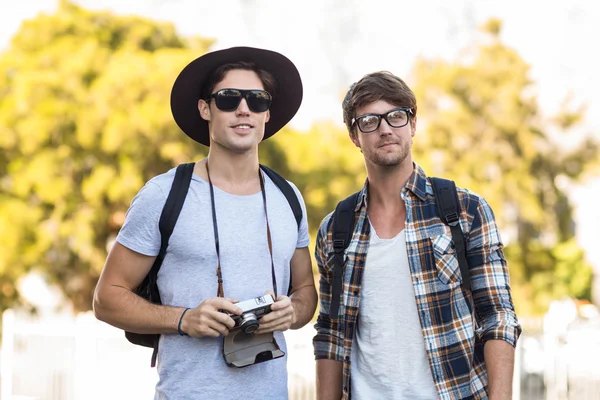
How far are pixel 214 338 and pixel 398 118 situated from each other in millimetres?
1139

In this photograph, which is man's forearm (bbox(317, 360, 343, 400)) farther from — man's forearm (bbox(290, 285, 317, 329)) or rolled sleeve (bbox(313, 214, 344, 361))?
man's forearm (bbox(290, 285, 317, 329))

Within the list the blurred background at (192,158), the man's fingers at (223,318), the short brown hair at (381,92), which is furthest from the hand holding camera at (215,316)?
the blurred background at (192,158)

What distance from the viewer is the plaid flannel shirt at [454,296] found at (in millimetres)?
2869

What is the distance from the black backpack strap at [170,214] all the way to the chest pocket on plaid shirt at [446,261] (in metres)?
0.98

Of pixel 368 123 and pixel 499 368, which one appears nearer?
pixel 499 368

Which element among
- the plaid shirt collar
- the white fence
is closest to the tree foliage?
the white fence

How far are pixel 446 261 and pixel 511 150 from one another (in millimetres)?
21250

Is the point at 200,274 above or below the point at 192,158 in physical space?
below

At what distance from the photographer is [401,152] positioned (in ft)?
10.2

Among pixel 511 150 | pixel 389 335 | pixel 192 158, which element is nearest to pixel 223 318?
pixel 389 335

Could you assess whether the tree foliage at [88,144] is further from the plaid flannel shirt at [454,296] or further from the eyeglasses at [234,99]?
the plaid flannel shirt at [454,296]

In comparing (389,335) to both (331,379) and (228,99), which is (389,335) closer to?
(331,379)

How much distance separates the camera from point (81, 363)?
9.16 m

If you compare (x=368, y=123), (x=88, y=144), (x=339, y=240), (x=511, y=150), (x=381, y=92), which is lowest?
(x=339, y=240)
